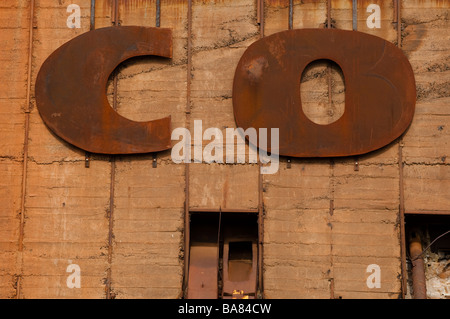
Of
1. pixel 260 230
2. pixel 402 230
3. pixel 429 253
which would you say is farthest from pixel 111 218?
pixel 429 253

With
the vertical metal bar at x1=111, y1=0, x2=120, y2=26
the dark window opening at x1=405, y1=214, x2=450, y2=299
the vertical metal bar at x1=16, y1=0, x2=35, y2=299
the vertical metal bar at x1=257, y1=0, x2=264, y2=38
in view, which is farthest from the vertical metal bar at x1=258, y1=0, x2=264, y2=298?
the vertical metal bar at x1=16, y1=0, x2=35, y2=299

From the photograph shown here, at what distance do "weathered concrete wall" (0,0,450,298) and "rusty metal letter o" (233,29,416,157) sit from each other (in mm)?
243

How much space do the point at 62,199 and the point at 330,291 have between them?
4894mm

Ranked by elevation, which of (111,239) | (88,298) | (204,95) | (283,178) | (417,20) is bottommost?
(88,298)

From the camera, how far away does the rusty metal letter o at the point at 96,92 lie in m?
13.9

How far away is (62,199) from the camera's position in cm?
1391

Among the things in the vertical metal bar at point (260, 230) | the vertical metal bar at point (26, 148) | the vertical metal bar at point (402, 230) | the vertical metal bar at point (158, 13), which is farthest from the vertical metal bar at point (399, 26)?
the vertical metal bar at point (26, 148)

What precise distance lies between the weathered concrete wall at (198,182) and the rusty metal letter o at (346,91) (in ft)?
0.80

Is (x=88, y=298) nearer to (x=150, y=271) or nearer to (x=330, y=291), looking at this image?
(x=150, y=271)

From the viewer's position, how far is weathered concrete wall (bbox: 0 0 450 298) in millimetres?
13609

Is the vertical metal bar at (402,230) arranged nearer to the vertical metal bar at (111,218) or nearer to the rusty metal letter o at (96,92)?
the rusty metal letter o at (96,92)

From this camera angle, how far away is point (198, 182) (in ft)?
45.5

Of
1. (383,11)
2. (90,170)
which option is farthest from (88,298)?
(383,11)

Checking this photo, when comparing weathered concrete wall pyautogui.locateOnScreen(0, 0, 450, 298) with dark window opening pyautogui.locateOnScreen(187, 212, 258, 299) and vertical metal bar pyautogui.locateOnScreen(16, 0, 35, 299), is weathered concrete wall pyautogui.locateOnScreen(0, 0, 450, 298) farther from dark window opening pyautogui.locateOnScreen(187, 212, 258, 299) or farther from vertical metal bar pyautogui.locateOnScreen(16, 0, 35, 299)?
dark window opening pyautogui.locateOnScreen(187, 212, 258, 299)
